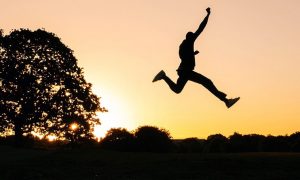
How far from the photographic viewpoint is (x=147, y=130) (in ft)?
127

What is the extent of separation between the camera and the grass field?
25391mm

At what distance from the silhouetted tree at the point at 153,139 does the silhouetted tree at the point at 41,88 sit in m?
10.5

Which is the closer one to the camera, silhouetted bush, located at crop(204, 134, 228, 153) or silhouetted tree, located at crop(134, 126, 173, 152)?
silhouetted tree, located at crop(134, 126, 173, 152)

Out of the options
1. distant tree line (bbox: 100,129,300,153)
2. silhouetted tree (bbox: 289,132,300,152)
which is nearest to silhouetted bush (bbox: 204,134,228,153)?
distant tree line (bbox: 100,129,300,153)

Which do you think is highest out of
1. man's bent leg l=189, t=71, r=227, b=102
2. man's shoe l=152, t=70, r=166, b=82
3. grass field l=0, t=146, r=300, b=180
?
man's shoe l=152, t=70, r=166, b=82

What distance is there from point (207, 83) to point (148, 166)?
13764 mm

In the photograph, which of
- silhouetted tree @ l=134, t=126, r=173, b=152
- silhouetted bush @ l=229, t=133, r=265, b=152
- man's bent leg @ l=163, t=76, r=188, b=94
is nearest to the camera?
man's bent leg @ l=163, t=76, r=188, b=94

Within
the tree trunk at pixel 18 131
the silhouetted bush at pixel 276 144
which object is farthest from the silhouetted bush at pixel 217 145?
the tree trunk at pixel 18 131

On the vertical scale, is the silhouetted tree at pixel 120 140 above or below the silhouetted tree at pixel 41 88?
below

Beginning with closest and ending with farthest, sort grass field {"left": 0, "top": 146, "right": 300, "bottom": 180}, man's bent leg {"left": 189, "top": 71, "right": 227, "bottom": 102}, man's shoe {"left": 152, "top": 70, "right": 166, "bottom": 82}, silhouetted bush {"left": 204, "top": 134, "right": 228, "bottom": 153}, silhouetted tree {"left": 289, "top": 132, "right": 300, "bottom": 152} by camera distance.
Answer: man's bent leg {"left": 189, "top": 71, "right": 227, "bottom": 102}
man's shoe {"left": 152, "top": 70, "right": 166, "bottom": 82}
grass field {"left": 0, "top": 146, "right": 300, "bottom": 180}
silhouetted tree {"left": 289, "top": 132, "right": 300, "bottom": 152}
silhouetted bush {"left": 204, "top": 134, "right": 228, "bottom": 153}

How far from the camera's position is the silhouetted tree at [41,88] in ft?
160

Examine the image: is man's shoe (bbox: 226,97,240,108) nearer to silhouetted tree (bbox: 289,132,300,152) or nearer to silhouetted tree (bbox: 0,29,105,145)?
silhouetted tree (bbox: 289,132,300,152)

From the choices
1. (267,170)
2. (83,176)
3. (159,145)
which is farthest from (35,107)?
(267,170)

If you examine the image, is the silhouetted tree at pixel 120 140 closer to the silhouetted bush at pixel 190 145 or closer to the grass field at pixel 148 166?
the silhouetted bush at pixel 190 145
